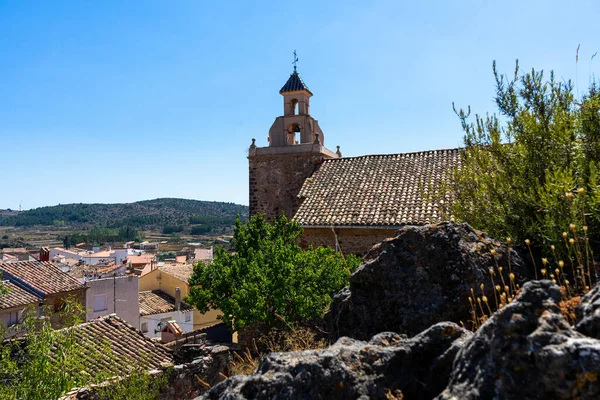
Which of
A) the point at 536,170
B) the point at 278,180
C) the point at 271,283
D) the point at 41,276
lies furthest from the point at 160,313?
the point at 536,170

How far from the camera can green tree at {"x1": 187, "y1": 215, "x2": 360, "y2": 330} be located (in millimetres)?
10758

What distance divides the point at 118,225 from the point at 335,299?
158m

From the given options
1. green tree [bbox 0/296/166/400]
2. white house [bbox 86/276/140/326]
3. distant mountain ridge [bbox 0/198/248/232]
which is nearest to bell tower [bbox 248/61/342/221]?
green tree [bbox 0/296/166/400]

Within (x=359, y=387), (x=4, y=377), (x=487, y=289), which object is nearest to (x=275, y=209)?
(x=4, y=377)

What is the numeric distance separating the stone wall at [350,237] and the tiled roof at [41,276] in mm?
14135

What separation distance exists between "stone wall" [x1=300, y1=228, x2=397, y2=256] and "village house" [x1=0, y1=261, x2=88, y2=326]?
40.4ft

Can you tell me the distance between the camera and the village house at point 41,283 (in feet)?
67.9

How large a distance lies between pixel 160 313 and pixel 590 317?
30800 mm

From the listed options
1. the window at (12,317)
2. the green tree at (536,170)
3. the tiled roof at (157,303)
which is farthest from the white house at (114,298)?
the green tree at (536,170)

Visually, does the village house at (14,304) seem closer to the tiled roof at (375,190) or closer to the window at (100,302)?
the window at (100,302)

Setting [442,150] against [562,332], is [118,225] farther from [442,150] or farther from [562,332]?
[562,332]

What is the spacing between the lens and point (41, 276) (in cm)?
2261

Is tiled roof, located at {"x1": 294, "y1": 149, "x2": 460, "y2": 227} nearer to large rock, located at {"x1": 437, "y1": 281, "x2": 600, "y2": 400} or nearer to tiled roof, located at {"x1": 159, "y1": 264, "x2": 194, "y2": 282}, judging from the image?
large rock, located at {"x1": 437, "y1": 281, "x2": 600, "y2": 400}

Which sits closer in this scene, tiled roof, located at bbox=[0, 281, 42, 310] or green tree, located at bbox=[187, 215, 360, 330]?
green tree, located at bbox=[187, 215, 360, 330]
